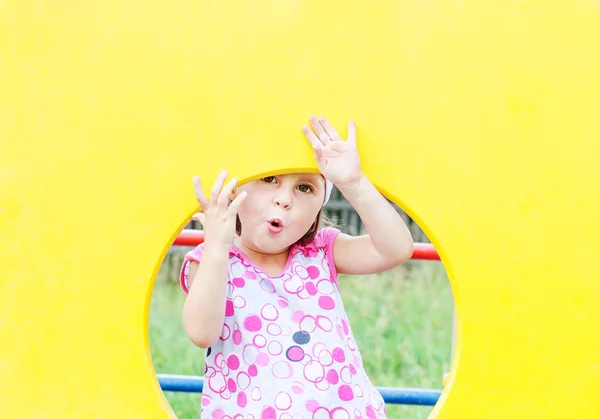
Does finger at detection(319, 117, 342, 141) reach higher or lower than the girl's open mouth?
higher

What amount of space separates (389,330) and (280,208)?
7.65 ft

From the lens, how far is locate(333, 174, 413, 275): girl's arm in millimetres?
1470

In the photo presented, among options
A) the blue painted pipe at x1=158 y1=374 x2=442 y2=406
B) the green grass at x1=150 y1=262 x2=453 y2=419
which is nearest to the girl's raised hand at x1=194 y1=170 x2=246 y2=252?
the blue painted pipe at x1=158 y1=374 x2=442 y2=406

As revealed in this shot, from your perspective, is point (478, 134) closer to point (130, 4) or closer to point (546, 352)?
point (546, 352)

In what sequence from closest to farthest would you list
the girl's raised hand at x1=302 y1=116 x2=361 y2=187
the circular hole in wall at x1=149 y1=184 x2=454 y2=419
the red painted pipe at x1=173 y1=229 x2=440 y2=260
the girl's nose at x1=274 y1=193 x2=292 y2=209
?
the girl's raised hand at x1=302 y1=116 x2=361 y2=187, the girl's nose at x1=274 y1=193 x2=292 y2=209, the red painted pipe at x1=173 y1=229 x2=440 y2=260, the circular hole in wall at x1=149 y1=184 x2=454 y2=419

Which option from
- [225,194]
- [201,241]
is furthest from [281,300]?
[201,241]

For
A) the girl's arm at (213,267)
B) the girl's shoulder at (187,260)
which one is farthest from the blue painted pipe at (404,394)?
the girl's arm at (213,267)

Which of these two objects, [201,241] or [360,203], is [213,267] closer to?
[360,203]

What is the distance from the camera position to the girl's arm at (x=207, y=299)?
1.47 meters

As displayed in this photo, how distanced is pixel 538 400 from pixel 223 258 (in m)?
0.61

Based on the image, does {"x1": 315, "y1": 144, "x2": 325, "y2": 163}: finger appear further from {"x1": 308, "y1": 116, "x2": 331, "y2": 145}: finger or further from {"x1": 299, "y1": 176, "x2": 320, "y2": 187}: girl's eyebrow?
{"x1": 299, "y1": 176, "x2": 320, "y2": 187}: girl's eyebrow

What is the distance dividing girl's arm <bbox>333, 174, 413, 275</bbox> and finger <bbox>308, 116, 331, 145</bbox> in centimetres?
9

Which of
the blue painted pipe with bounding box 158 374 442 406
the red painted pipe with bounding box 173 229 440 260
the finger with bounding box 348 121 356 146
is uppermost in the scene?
the finger with bounding box 348 121 356 146

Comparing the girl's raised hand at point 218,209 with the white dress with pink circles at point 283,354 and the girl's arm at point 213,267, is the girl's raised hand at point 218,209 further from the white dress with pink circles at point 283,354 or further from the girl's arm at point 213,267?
the white dress with pink circles at point 283,354
